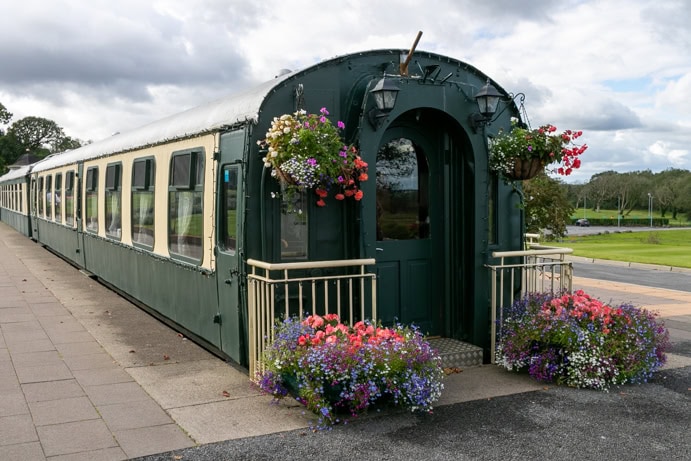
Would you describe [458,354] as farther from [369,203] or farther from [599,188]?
[599,188]

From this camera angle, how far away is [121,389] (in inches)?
241

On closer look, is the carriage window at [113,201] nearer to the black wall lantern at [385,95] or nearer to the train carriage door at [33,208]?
the black wall lantern at [385,95]

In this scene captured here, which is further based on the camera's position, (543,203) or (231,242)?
(543,203)

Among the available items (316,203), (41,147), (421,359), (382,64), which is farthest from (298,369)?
(41,147)

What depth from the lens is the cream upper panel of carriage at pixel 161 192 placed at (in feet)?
23.5

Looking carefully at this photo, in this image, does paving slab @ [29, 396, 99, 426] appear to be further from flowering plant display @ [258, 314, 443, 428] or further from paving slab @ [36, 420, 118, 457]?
flowering plant display @ [258, 314, 443, 428]

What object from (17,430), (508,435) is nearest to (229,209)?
(17,430)

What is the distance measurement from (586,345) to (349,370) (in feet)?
7.87

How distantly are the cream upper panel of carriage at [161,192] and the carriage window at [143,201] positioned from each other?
12 centimetres

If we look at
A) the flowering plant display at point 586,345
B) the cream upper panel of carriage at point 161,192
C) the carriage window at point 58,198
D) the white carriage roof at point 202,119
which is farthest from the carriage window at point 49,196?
the flowering plant display at point 586,345

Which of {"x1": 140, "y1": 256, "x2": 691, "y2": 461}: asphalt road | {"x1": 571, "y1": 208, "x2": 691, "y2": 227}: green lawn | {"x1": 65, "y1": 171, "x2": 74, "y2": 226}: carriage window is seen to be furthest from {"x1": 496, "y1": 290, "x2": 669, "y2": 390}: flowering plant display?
{"x1": 571, "y1": 208, "x2": 691, "y2": 227}: green lawn

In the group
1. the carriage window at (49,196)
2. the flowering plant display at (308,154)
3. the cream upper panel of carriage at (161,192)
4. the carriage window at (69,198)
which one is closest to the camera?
the flowering plant display at (308,154)

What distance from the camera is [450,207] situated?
7.19 metres

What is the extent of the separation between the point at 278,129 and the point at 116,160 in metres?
6.49
